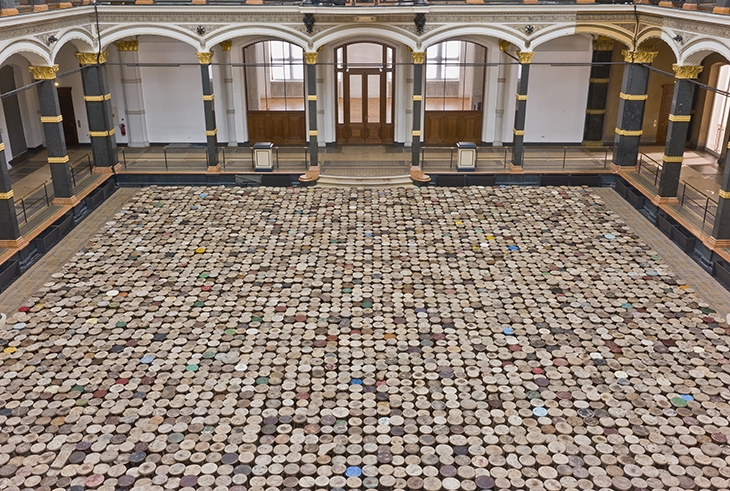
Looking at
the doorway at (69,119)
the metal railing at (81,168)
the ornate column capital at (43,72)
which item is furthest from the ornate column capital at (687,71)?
the doorway at (69,119)

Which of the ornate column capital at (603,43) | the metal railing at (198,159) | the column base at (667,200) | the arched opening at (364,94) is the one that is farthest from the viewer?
the arched opening at (364,94)

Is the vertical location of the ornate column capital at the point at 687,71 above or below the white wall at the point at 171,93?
above

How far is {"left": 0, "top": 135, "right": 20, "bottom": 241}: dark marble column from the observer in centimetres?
1490

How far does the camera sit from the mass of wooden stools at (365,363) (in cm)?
902

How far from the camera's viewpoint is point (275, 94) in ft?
77.9

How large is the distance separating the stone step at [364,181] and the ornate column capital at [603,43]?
7923mm

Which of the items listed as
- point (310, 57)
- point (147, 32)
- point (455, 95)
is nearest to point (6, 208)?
point (147, 32)

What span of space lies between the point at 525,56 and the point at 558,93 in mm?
3489

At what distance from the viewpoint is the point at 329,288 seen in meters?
14.1

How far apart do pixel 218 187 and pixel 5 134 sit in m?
6.76

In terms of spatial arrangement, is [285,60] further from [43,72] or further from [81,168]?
[43,72]

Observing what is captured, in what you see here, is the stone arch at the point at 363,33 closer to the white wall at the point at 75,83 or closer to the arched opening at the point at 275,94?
the arched opening at the point at 275,94

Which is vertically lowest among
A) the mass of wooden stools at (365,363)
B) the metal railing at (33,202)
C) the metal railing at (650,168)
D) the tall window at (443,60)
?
the mass of wooden stools at (365,363)

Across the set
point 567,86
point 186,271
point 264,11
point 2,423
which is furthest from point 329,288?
point 567,86
